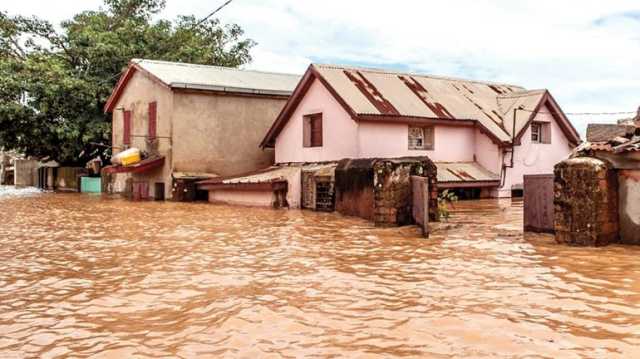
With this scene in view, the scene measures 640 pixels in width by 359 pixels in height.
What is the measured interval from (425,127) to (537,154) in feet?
18.2

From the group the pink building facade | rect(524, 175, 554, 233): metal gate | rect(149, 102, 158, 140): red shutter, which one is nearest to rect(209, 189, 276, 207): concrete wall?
the pink building facade

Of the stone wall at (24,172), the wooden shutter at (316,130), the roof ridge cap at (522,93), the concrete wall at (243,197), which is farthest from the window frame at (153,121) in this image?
the stone wall at (24,172)

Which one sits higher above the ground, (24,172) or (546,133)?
(546,133)

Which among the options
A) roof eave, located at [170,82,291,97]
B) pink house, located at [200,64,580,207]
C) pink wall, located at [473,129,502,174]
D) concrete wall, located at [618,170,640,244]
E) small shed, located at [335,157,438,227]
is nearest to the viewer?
concrete wall, located at [618,170,640,244]

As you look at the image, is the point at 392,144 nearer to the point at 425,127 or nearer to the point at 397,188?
the point at 425,127

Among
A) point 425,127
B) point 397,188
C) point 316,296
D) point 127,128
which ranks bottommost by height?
point 316,296

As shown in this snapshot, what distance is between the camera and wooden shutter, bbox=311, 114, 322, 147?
2189 cm

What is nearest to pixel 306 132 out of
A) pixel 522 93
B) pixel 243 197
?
pixel 243 197

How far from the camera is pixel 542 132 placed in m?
25.0

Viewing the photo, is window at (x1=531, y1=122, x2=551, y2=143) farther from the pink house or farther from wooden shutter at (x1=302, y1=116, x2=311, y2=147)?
wooden shutter at (x1=302, y1=116, x2=311, y2=147)

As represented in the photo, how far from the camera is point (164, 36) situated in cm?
3253

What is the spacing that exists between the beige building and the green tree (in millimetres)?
4953

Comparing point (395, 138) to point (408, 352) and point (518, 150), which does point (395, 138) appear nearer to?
point (518, 150)

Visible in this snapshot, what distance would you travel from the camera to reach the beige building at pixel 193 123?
23.3 metres
